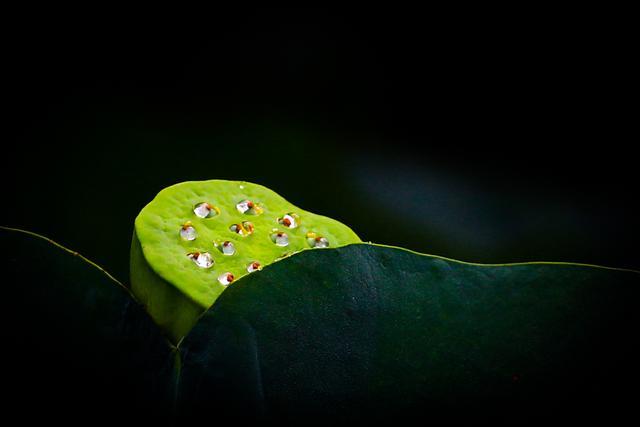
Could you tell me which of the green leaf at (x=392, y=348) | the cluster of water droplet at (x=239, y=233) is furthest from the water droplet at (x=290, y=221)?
the green leaf at (x=392, y=348)

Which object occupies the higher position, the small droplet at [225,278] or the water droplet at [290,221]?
the water droplet at [290,221]

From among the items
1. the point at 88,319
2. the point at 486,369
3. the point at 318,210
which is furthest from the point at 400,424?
the point at 318,210

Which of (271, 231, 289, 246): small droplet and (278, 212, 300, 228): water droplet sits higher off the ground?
(278, 212, 300, 228): water droplet

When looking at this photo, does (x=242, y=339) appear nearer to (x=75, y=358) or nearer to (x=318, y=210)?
(x=75, y=358)

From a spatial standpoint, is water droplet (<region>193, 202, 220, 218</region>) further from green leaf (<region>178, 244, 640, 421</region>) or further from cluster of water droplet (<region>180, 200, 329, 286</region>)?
green leaf (<region>178, 244, 640, 421</region>)

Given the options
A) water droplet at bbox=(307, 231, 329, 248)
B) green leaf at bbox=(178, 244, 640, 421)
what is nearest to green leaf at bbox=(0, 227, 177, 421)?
green leaf at bbox=(178, 244, 640, 421)

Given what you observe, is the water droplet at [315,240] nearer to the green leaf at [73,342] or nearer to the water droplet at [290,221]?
the water droplet at [290,221]

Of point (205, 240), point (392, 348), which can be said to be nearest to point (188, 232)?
point (205, 240)
